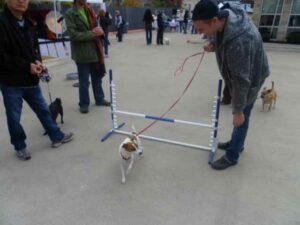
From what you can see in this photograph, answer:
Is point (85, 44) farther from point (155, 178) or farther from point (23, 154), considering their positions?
point (155, 178)

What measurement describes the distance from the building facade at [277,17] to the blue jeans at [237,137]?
1293 centimetres

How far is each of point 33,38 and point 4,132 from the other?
5.59 feet

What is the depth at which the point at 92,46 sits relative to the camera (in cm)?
441

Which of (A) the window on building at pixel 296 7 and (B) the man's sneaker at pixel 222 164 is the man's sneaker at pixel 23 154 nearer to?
(B) the man's sneaker at pixel 222 164

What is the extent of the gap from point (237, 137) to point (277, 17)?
1343 centimetres

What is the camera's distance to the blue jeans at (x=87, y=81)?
180 inches

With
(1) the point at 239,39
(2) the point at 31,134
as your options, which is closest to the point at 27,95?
(2) the point at 31,134

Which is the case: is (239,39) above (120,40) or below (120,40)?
above

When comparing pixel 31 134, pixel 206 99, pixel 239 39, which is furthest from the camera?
pixel 206 99

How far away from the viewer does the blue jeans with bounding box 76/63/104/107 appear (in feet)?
15.0

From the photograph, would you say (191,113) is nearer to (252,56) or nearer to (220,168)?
(220,168)

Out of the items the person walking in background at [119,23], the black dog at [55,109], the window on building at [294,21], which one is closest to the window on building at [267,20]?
the window on building at [294,21]

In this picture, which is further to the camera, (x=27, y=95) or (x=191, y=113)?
(x=191, y=113)

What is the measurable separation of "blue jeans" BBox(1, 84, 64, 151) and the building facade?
13.7 m
